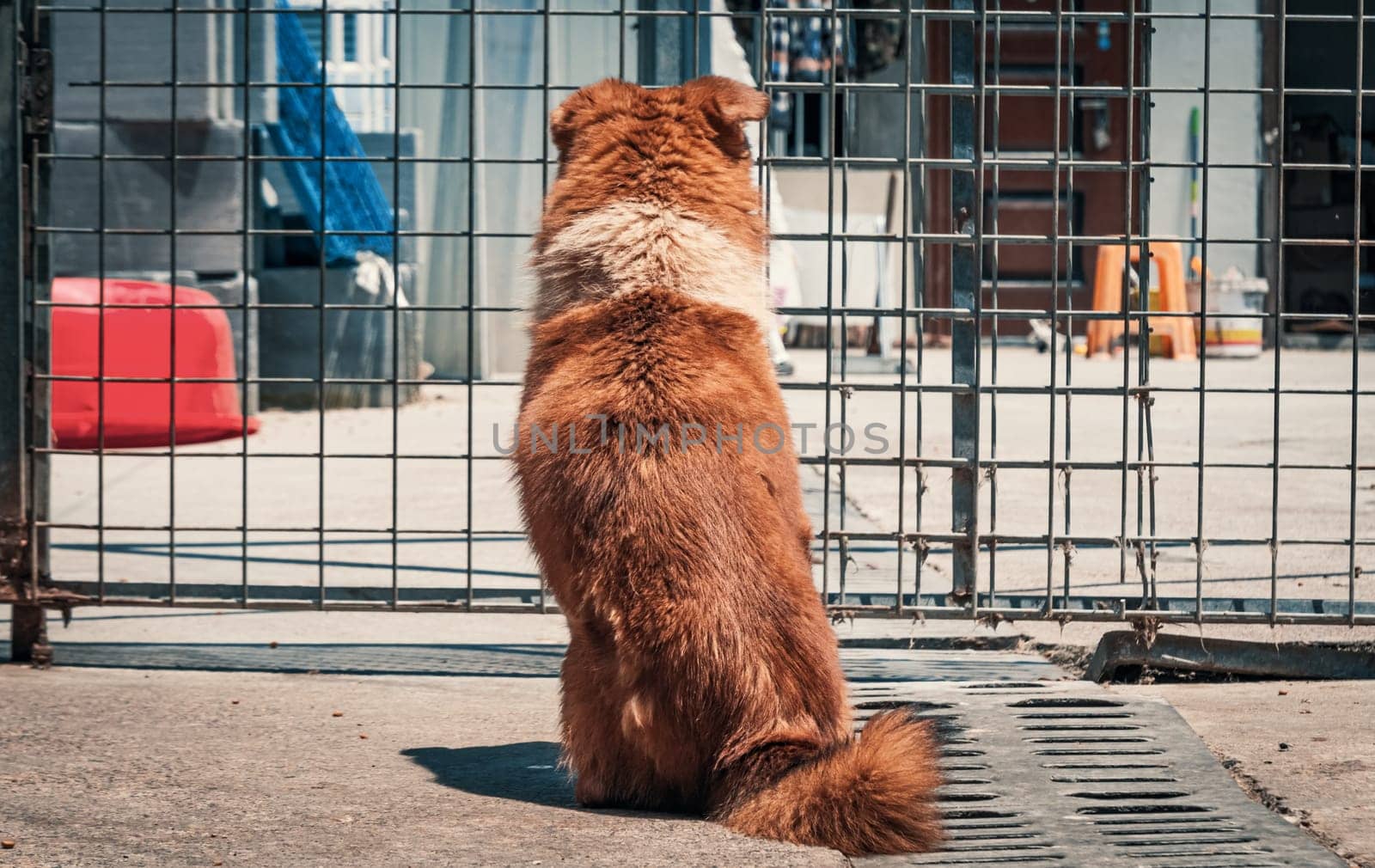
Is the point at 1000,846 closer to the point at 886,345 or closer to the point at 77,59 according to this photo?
the point at 77,59

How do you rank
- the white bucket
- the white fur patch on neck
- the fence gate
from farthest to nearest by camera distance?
the white bucket
the fence gate
the white fur patch on neck

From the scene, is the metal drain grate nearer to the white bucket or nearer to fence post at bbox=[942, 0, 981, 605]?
fence post at bbox=[942, 0, 981, 605]

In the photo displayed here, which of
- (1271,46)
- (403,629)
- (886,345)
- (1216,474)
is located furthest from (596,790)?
(1271,46)

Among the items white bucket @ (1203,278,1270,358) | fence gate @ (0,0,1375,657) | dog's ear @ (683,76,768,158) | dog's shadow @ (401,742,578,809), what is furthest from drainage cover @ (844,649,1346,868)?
white bucket @ (1203,278,1270,358)

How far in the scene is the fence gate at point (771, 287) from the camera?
4.30 m

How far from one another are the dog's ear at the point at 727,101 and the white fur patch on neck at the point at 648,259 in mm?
295

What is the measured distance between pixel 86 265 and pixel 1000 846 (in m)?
9.87

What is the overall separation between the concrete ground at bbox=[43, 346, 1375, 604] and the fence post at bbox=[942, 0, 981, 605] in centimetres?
14

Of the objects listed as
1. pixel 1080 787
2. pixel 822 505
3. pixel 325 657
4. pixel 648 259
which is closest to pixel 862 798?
pixel 1080 787

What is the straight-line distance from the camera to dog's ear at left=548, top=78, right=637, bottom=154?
3.39 metres

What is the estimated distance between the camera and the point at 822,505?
23.6 ft

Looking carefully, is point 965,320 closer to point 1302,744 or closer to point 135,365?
point 1302,744

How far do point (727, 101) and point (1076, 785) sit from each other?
1756 mm

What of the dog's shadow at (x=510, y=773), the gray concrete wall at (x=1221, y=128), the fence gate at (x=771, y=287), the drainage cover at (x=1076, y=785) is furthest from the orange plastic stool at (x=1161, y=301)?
the dog's shadow at (x=510, y=773)
